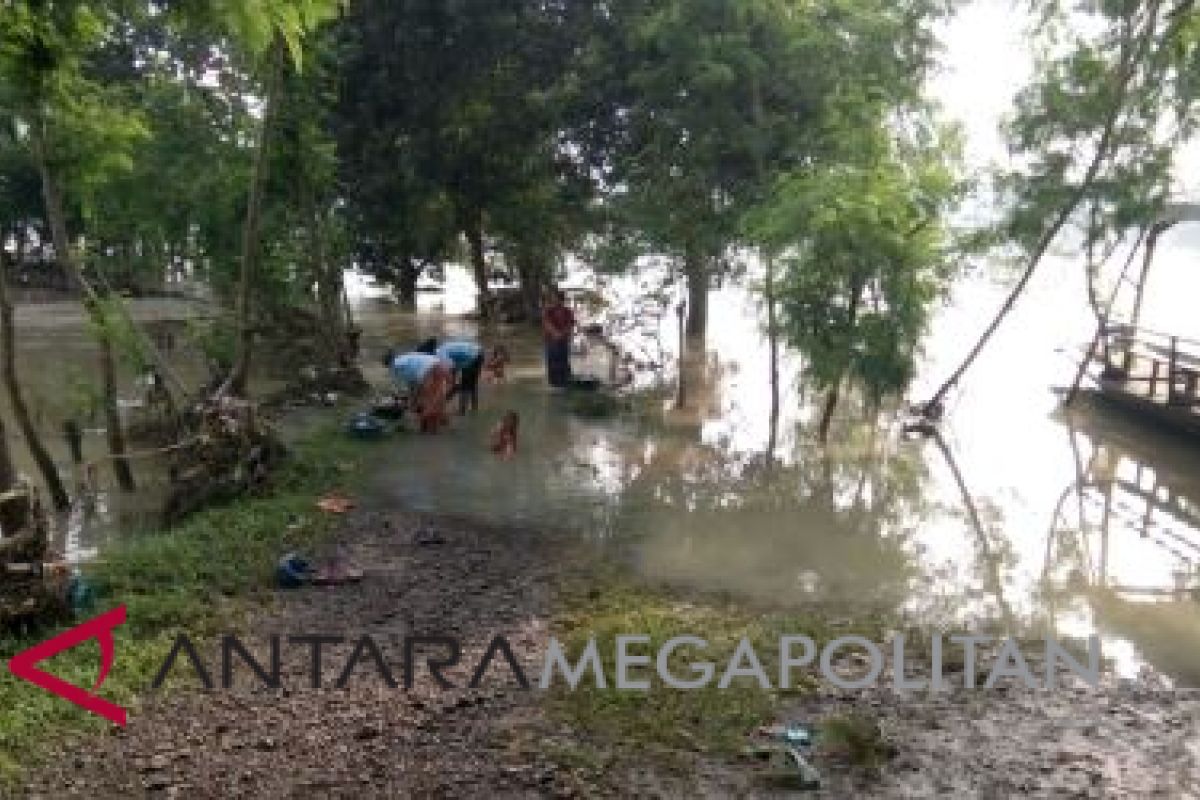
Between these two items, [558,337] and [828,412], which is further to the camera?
[558,337]

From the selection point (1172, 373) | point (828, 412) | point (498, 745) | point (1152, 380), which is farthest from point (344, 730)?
point (1152, 380)

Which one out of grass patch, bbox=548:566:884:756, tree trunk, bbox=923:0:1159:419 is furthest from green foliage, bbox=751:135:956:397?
grass patch, bbox=548:566:884:756

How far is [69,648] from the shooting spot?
7.43 meters

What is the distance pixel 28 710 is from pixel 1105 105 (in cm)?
1533

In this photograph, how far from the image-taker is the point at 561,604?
29.3ft

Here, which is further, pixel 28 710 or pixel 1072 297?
pixel 1072 297

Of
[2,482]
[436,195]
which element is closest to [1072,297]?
[436,195]

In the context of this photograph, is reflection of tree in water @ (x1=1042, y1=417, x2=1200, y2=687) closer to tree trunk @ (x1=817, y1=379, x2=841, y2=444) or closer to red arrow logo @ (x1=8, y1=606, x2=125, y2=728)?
tree trunk @ (x1=817, y1=379, x2=841, y2=444)

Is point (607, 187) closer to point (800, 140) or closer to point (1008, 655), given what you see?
point (800, 140)

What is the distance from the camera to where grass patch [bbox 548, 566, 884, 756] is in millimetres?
6715

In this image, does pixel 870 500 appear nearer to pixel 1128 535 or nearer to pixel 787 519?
pixel 787 519

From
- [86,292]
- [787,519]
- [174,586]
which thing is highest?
[86,292]

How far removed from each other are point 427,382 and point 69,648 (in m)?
7.53

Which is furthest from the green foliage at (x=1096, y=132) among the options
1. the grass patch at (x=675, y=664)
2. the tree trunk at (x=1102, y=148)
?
the grass patch at (x=675, y=664)
